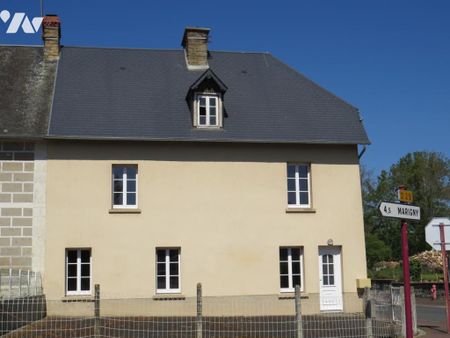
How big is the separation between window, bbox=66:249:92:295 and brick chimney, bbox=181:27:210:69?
8.46 m

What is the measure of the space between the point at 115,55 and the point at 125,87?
2518 mm

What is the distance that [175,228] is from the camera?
69.9ft

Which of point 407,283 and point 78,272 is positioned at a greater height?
point 78,272

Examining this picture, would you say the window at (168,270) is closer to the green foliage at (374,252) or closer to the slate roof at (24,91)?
the slate roof at (24,91)

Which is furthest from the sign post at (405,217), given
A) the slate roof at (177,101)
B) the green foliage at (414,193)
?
the green foliage at (414,193)

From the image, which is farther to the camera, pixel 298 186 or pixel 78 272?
pixel 298 186

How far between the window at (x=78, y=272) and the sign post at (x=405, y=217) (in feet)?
39.9

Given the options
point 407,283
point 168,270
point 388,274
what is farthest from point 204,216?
point 388,274

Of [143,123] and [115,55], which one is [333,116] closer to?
[143,123]

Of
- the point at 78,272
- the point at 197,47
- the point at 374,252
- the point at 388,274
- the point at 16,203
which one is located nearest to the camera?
the point at 16,203

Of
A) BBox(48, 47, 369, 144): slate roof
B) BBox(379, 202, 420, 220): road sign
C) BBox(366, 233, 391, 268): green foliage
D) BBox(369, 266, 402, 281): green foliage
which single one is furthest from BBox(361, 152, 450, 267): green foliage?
BBox(379, 202, 420, 220): road sign

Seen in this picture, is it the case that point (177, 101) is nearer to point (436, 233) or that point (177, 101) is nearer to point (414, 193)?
point (436, 233)

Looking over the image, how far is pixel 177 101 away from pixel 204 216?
14.2ft

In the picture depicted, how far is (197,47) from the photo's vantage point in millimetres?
25156
